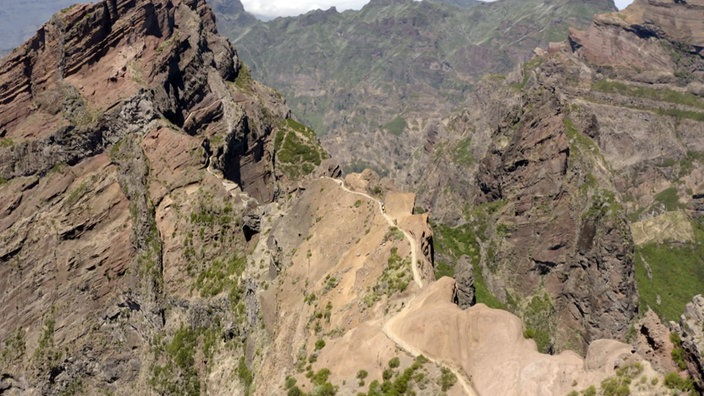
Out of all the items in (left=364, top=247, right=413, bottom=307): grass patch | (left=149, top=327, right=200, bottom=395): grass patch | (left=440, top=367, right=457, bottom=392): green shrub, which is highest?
(left=440, top=367, right=457, bottom=392): green shrub

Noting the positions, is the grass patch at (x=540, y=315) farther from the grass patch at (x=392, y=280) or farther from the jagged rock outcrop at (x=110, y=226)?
the grass patch at (x=392, y=280)

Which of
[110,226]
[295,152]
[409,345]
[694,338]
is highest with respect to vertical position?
[694,338]

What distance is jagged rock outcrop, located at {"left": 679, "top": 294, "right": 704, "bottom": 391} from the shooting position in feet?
130

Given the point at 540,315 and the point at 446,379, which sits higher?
the point at 446,379

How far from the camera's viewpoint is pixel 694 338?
41281mm

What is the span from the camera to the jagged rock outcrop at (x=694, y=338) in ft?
130

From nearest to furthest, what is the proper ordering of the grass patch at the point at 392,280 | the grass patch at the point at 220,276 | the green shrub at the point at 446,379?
the green shrub at the point at 446,379, the grass patch at the point at 392,280, the grass patch at the point at 220,276

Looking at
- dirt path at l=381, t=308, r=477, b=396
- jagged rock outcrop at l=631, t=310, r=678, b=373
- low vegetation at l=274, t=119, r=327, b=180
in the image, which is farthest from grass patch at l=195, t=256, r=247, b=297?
jagged rock outcrop at l=631, t=310, r=678, b=373

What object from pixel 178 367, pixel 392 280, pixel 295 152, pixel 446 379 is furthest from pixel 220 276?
pixel 295 152

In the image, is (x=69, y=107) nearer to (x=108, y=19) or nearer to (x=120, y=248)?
(x=108, y=19)

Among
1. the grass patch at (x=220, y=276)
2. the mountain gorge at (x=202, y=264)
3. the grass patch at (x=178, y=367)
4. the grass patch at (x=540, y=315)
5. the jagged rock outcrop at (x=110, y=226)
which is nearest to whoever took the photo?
the mountain gorge at (x=202, y=264)

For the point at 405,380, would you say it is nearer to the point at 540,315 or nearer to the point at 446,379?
the point at 446,379

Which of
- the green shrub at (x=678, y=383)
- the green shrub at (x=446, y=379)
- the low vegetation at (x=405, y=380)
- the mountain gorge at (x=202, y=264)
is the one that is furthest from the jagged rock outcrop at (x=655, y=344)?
the low vegetation at (x=405, y=380)

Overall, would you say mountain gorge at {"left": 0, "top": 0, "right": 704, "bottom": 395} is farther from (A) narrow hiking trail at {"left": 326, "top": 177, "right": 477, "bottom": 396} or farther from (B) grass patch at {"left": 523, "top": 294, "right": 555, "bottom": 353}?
(B) grass patch at {"left": 523, "top": 294, "right": 555, "bottom": 353}
